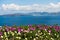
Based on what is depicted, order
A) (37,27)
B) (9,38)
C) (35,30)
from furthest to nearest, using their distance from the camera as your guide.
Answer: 1. (37,27)
2. (35,30)
3. (9,38)

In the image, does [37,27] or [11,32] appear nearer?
[11,32]

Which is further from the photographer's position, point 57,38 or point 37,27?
point 37,27

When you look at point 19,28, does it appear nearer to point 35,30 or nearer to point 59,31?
point 35,30

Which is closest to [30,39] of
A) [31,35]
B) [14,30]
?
[31,35]

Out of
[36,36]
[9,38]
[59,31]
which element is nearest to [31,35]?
[36,36]

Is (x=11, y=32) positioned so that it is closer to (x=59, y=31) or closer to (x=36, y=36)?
(x=36, y=36)

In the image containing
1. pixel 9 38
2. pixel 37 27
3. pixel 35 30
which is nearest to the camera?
pixel 9 38
